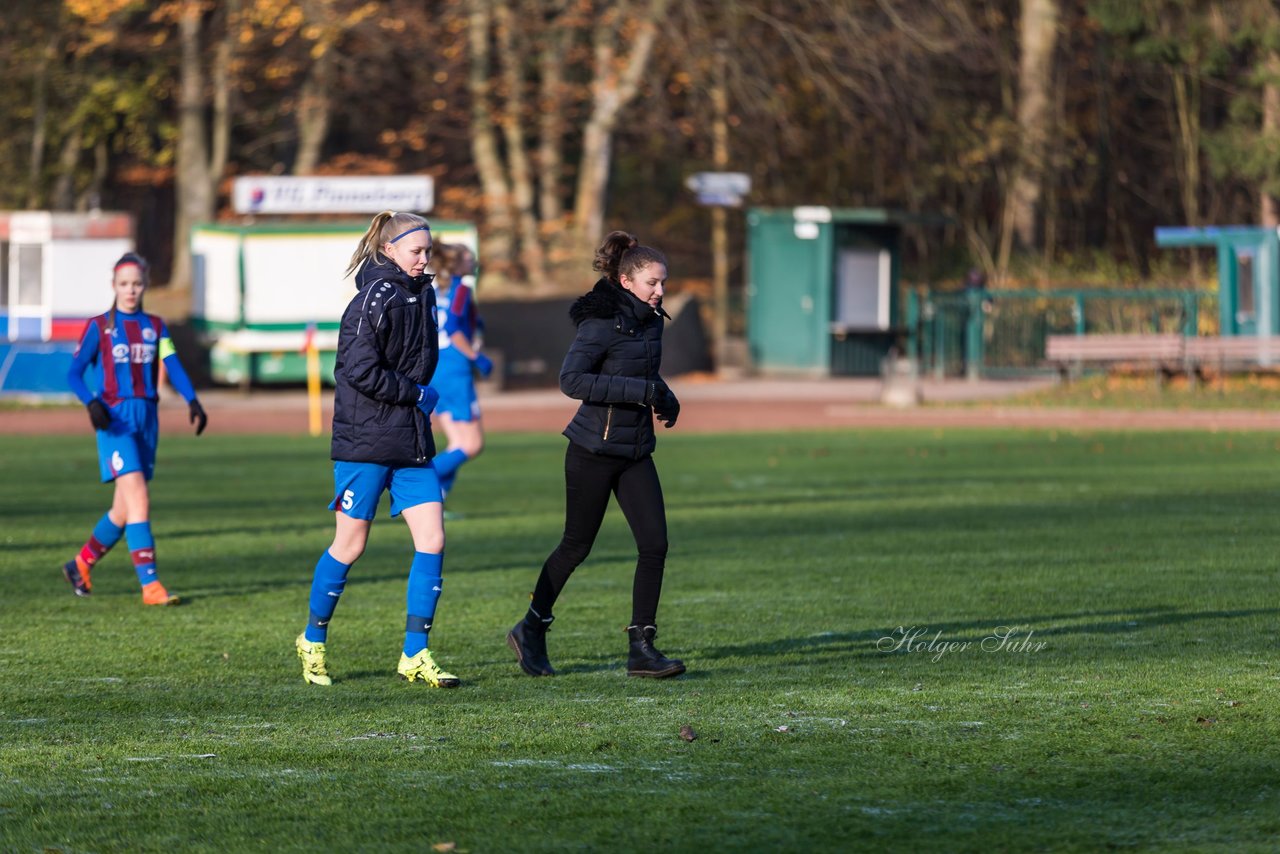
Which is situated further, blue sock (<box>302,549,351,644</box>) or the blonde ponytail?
blue sock (<box>302,549,351,644</box>)

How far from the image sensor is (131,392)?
10.2 metres

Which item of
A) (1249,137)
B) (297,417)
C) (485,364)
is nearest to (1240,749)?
(485,364)

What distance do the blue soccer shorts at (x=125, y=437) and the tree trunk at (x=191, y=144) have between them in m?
28.1

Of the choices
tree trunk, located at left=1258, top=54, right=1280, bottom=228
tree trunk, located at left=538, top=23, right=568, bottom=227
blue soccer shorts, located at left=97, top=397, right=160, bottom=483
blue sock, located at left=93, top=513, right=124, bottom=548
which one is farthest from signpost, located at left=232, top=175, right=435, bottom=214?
blue soccer shorts, located at left=97, top=397, right=160, bottom=483

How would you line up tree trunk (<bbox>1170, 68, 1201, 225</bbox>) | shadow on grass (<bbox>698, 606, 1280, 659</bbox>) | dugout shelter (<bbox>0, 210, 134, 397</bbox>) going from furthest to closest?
tree trunk (<bbox>1170, 68, 1201, 225</bbox>) → dugout shelter (<bbox>0, 210, 134, 397</bbox>) → shadow on grass (<bbox>698, 606, 1280, 659</bbox>)

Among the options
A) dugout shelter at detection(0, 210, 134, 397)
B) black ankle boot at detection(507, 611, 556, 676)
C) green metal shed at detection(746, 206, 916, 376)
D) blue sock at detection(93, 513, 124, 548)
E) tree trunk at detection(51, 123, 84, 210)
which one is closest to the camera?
black ankle boot at detection(507, 611, 556, 676)

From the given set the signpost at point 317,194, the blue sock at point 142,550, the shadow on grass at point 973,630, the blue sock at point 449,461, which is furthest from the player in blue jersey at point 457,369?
the signpost at point 317,194

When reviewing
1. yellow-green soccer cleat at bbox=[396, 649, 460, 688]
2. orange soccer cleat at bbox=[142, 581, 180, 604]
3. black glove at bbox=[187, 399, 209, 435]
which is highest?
black glove at bbox=[187, 399, 209, 435]

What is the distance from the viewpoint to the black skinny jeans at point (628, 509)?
7598 mm

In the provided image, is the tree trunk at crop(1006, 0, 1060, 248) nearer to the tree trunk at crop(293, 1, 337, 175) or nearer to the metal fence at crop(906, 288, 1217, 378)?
the metal fence at crop(906, 288, 1217, 378)

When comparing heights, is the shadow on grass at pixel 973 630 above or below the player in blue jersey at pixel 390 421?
below

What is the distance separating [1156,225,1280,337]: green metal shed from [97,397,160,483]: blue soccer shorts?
70.2 ft

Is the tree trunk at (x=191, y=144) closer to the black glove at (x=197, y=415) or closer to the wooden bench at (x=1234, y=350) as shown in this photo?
the wooden bench at (x=1234, y=350)

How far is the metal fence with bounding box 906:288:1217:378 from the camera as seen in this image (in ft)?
105
